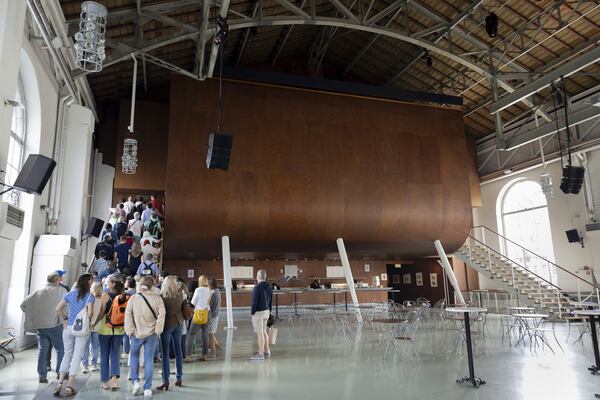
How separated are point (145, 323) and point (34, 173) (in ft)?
8.25

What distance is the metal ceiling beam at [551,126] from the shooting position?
41.8 ft

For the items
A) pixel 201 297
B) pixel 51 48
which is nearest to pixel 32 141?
pixel 51 48

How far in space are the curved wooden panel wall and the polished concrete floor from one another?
16.2ft

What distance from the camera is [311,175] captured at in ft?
42.5

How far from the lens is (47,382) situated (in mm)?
5359

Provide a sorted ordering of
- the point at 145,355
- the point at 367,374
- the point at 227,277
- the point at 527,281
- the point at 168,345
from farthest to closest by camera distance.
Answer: the point at 527,281 → the point at 227,277 → the point at 367,374 → the point at 168,345 → the point at 145,355

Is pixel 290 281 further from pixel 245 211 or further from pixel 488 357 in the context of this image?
pixel 488 357

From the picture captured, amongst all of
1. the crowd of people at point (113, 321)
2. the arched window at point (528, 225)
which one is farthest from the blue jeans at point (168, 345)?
the arched window at point (528, 225)

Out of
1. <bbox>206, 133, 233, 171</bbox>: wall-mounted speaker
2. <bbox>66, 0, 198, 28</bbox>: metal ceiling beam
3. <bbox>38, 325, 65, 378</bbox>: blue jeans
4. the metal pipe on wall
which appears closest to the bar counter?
<bbox>206, 133, 233, 171</bbox>: wall-mounted speaker

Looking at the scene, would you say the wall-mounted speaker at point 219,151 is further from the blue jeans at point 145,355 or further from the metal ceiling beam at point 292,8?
the blue jeans at point 145,355

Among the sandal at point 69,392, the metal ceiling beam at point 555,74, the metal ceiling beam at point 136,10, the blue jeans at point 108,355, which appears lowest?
the sandal at point 69,392

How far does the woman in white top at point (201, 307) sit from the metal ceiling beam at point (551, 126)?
12138 mm

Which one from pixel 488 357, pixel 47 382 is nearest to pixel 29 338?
pixel 47 382

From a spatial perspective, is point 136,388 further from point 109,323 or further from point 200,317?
point 200,317
